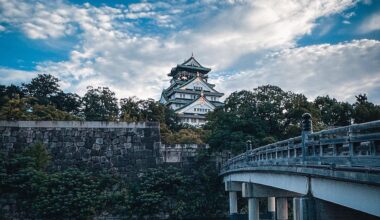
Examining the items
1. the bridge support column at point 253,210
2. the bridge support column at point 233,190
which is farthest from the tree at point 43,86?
the bridge support column at point 253,210

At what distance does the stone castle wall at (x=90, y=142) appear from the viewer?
2458 cm

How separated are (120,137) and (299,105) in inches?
558

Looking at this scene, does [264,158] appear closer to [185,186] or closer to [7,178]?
[185,186]

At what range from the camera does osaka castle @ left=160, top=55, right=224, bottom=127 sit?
54906 mm

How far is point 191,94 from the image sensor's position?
5972cm

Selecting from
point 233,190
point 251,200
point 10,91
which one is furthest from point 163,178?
point 10,91

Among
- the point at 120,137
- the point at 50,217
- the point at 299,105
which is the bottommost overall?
the point at 50,217

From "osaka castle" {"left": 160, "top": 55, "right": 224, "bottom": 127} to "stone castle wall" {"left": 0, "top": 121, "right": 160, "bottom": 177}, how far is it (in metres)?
26.2

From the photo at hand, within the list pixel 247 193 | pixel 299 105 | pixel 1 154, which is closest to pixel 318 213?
pixel 247 193

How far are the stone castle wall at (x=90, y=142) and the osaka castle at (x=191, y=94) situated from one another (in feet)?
86.0

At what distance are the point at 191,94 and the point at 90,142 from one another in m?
35.6

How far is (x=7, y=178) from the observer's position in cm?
2208

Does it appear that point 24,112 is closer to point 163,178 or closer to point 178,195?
point 163,178

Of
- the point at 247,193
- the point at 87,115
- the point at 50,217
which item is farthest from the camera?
the point at 87,115
